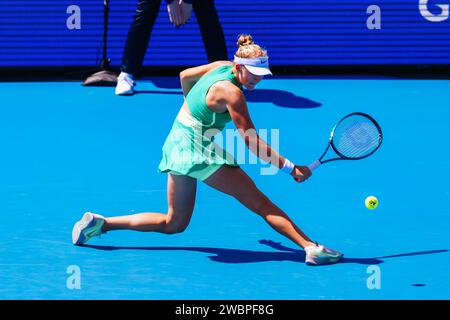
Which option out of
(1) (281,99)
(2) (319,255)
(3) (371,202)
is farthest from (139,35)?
(2) (319,255)

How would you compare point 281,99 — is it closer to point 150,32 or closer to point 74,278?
point 150,32

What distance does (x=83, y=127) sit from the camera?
11336 millimetres

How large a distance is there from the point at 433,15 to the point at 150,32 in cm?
337

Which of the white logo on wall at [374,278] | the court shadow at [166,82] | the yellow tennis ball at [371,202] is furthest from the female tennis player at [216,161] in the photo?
the court shadow at [166,82]

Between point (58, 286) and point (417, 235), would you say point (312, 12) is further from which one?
point (58, 286)

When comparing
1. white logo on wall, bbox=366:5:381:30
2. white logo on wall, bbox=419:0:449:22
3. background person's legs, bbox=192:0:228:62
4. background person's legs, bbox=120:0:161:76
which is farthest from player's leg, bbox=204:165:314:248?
white logo on wall, bbox=419:0:449:22

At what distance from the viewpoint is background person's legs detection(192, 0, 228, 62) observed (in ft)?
40.2

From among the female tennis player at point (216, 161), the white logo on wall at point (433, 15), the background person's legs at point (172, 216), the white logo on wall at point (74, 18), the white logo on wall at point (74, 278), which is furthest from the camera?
the white logo on wall at point (433, 15)

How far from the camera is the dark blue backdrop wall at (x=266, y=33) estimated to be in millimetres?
13422

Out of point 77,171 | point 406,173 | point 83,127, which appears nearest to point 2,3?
point 83,127

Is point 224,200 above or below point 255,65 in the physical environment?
below

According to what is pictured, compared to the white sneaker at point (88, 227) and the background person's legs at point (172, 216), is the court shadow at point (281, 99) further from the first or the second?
the white sneaker at point (88, 227)

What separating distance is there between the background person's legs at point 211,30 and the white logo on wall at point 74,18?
1.65 metres

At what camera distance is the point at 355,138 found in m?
7.71
